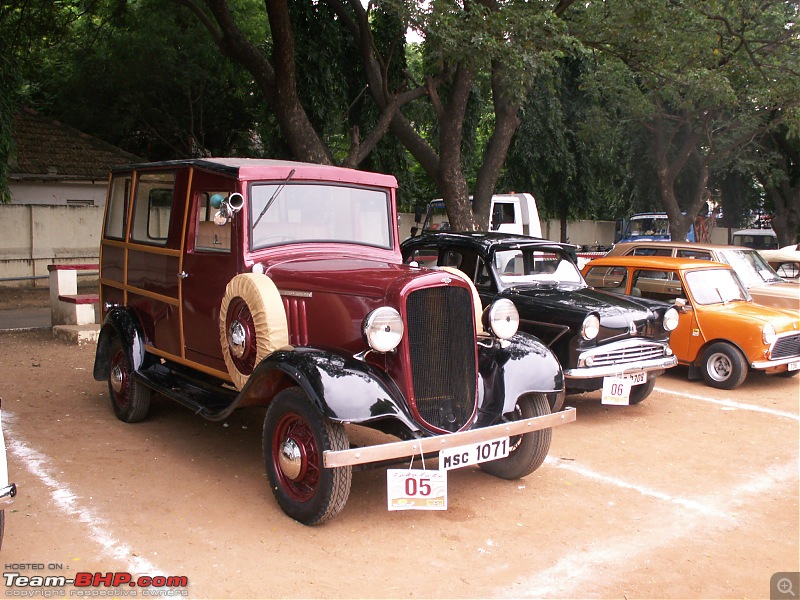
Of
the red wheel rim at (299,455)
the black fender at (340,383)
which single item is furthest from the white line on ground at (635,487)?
the red wheel rim at (299,455)

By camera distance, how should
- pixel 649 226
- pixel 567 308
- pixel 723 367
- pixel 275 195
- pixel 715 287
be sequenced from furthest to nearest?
1. pixel 649 226
2. pixel 715 287
3. pixel 723 367
4. pixel 567 308
5. pixel 275 195

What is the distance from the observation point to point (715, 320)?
909 centimetres

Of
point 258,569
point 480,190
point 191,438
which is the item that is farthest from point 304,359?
point 480,190

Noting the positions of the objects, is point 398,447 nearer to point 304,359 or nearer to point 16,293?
point 304,359

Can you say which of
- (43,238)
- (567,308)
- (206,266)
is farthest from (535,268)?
(43,238)

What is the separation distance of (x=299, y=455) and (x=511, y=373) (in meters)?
1.57

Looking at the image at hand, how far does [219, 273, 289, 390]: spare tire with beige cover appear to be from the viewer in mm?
5230

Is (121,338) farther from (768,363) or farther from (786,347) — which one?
(786,347)

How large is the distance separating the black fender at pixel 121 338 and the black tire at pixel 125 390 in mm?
56

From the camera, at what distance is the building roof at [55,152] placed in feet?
66.6

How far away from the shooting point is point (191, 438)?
261 inches

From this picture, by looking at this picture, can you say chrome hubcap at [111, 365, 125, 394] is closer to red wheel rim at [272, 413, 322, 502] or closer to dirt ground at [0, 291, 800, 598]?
dirt ground at [0, 291, 800, 598]

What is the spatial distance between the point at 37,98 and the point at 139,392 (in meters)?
21.6
